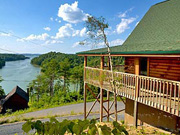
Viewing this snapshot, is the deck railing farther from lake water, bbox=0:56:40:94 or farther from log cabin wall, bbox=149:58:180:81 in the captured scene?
lake water, bbox=0:56:40:94

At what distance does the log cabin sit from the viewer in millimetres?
4965

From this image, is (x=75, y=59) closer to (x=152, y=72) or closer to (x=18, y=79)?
(x=18, y=79)

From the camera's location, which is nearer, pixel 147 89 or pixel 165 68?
pixel 147 89

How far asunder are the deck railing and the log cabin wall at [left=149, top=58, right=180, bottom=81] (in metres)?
0.37

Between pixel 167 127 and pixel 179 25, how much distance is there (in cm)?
485

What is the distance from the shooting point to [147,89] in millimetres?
5344

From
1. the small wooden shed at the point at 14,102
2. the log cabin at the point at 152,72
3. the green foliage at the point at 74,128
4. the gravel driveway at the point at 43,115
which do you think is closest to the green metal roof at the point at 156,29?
the log cabin at the point at 152,72

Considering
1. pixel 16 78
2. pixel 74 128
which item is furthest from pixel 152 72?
pixel 16 78

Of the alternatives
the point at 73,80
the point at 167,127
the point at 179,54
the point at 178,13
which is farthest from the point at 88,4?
the point at 73,80

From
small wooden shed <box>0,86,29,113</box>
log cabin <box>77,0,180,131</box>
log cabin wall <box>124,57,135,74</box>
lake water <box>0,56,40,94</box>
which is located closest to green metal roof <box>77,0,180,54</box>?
log cabin <box>77,0,180,131</box>

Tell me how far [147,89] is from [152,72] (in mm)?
1777

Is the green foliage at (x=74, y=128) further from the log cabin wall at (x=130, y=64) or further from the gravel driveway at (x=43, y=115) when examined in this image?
the gravel driveway at (x=43, y=115)

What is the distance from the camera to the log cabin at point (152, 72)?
4965mm

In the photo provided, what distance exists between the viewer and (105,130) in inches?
35.4
